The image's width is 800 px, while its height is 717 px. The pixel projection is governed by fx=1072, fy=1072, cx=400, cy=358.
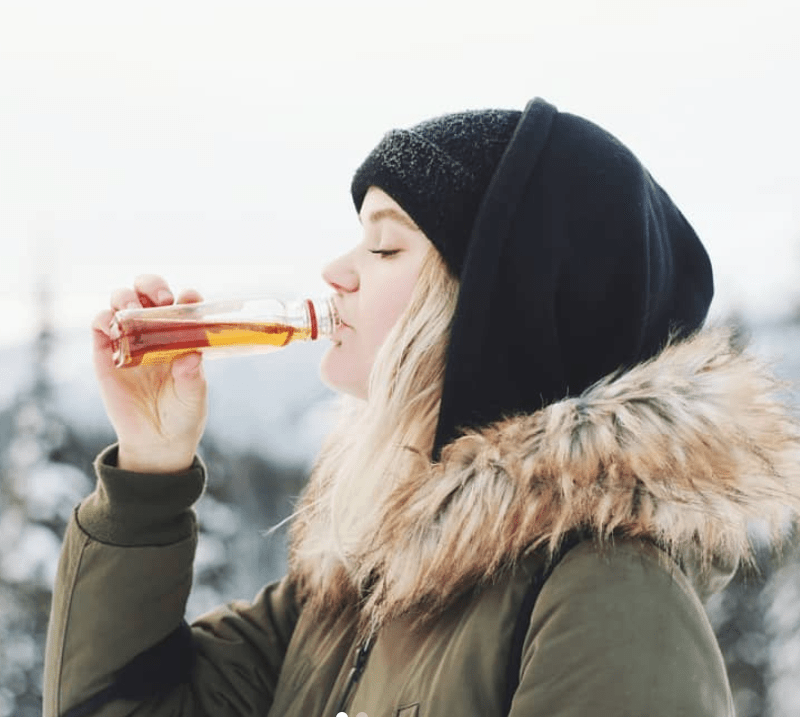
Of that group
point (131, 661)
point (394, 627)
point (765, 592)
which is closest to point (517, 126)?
point (394, 627)

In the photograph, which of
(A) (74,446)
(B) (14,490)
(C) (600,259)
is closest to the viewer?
(C) (600,259)

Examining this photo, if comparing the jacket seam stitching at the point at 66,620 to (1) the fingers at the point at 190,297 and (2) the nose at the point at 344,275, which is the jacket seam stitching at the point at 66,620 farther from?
(2) the nose at the point at 344,275

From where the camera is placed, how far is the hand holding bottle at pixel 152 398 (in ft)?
Answer: 5.03

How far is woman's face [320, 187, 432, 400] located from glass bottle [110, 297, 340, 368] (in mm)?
74

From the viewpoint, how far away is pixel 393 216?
4.59 ft

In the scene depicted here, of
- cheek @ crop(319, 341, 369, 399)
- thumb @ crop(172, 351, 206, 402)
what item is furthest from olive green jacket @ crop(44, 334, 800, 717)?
thumb @ crop(172, 351, 206, 402)

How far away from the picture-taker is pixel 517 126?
135cm

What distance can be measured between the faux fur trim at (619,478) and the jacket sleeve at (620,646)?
0.14 ft

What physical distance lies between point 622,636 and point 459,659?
177 mm

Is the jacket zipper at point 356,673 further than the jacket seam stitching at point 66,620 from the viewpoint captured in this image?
No

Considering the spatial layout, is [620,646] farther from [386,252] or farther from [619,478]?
[386,252]

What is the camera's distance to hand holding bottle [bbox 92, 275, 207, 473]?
5.03 ft

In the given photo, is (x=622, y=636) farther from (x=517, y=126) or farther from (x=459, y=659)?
(x=517, y=126)

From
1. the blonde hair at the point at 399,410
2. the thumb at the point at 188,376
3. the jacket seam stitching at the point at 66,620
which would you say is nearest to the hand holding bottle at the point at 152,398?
the thumb at the point at 188,376
